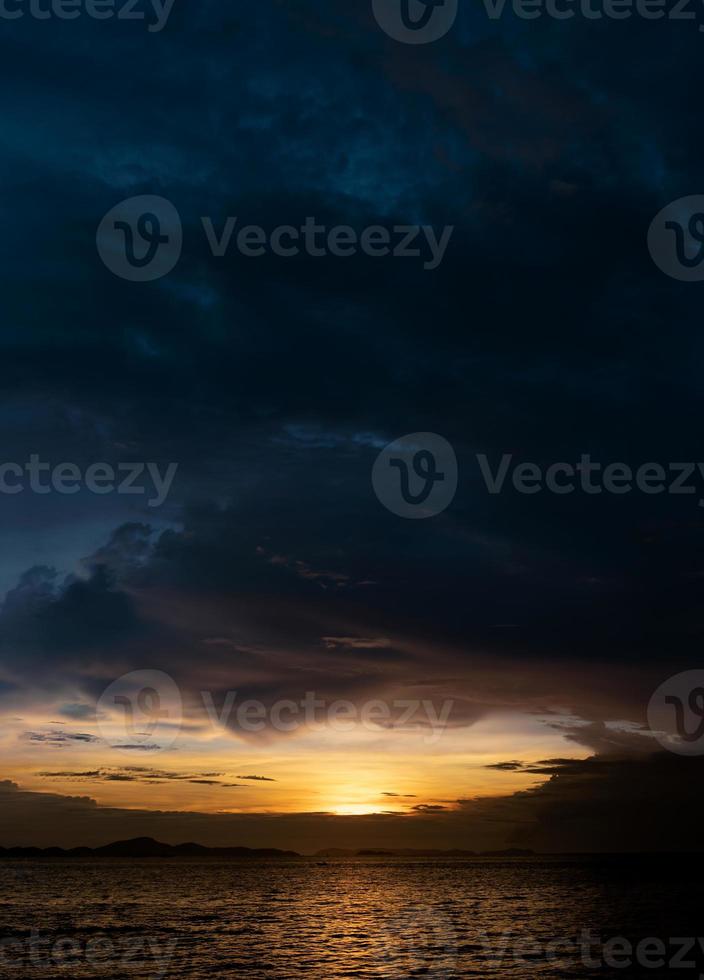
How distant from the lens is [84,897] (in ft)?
423

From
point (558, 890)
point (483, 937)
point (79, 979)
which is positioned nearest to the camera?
point (79, 979)

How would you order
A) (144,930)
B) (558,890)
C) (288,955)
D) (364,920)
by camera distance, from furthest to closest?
(558,890), (364,920), (144,930), (288,955)

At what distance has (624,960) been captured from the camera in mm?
57188

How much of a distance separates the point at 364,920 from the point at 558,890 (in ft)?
255

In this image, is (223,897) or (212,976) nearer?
(212,976)

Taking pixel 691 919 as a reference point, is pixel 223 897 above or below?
below

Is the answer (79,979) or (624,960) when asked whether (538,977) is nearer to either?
(624,960)

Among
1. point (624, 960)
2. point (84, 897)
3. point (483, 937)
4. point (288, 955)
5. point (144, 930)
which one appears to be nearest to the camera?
point (624, 960)

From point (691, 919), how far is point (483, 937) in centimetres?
2461

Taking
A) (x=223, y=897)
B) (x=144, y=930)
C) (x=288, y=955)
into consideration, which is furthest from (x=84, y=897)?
(x=288, y=955)

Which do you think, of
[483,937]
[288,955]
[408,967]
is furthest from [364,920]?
[408,967]

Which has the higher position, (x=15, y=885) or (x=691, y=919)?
(x=691, y=919)

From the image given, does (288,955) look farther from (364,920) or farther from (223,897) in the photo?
(223,897)

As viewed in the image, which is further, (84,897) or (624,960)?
(84,897)
